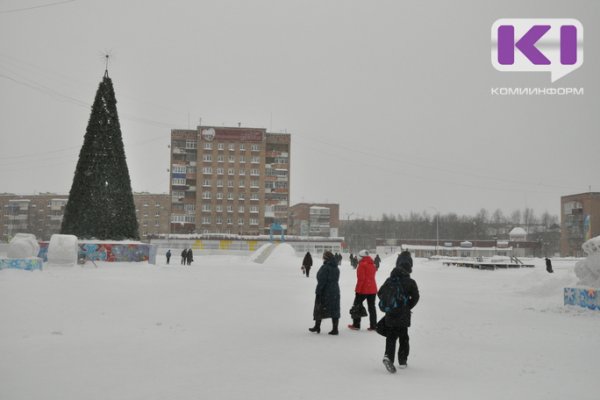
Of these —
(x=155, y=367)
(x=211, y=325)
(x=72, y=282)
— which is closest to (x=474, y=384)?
(x=155, y=367)

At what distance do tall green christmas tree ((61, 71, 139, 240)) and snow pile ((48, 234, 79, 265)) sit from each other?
16.5 feet

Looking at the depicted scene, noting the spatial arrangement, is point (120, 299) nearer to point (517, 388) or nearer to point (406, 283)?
point (406, 283)

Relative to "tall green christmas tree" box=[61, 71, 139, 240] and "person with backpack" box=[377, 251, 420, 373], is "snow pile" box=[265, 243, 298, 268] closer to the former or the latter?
"tall green christmas tree" box=[61, 71, 139, 240]

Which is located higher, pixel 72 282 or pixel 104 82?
pixel 104 82

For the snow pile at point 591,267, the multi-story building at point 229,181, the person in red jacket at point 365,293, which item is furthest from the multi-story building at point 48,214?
the person in red jacket at point 365,293

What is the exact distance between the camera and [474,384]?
6535 millimetres

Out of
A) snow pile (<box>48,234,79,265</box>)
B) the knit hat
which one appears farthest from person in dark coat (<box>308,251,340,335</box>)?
snow pile (<box>48,234,79,265</box>)

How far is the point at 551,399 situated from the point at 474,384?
0.87 meters

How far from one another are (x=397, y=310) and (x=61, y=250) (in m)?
21.7

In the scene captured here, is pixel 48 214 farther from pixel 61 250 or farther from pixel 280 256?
pixel 61 250

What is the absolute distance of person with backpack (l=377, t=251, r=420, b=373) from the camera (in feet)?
23.5

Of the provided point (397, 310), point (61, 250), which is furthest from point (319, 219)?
point (397, 310)

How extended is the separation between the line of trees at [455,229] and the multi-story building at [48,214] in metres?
47.5

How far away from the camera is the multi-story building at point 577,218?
9950cm
